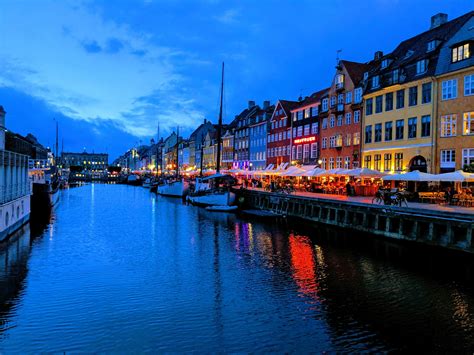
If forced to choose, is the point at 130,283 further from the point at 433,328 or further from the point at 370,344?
the point at 433,328

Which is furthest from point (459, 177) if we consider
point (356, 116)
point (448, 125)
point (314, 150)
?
point (314, 150)

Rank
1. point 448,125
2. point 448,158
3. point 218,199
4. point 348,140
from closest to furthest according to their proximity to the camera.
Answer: point 448,158
point 448,125
point 218,199
point 348,140

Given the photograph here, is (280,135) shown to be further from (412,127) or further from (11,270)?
(11,270)

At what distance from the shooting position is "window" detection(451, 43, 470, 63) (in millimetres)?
35425

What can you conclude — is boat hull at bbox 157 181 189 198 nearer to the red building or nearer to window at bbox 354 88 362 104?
the red building

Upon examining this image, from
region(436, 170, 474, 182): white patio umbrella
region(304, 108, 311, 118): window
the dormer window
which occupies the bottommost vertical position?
region(436, 170, 474, 182): white patio umbrella

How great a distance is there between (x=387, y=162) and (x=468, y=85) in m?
12.0

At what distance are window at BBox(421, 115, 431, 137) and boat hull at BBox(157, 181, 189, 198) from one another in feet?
146

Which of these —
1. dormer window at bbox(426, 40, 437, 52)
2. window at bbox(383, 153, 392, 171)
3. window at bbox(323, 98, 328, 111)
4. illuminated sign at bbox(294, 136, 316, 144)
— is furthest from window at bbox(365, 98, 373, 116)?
illuminated sign at bbox(294, 136, 316, 144)

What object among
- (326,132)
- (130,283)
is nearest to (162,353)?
(130,283)

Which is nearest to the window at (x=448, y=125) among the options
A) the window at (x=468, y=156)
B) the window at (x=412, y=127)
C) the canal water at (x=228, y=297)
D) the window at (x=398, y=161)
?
the window at (x=468, y=156)

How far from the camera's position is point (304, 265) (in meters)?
21.9

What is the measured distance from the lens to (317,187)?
5072cm

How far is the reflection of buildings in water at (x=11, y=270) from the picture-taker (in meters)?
14.8
